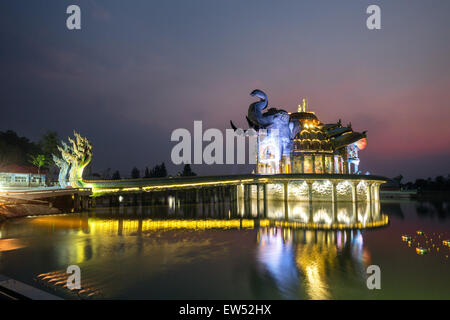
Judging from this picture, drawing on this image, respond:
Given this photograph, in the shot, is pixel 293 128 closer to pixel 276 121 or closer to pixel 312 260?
pixel 276 121

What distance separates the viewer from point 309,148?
40.4 meters

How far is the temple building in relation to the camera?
133 ft

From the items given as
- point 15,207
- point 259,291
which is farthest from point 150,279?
point 15,207

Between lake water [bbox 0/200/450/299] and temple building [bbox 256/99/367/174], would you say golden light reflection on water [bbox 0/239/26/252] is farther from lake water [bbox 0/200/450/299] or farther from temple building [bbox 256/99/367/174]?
temple building [bbox 256/99/367/174]

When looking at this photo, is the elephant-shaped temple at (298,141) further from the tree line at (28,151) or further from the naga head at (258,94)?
the tree line at (28,151)

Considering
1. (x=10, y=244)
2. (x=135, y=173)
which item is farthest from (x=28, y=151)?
(x=10, y=244)

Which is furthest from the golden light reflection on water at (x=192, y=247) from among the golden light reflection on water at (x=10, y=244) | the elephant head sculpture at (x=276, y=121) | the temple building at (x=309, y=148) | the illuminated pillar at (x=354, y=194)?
the elephant head sculpture at (x=276, y=121)

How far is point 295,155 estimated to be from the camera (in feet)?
133

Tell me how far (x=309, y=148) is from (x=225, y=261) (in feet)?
107

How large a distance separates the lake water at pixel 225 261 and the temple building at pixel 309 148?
22.8 meters

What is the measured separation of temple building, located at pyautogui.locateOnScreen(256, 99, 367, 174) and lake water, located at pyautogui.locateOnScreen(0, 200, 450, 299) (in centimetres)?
2276

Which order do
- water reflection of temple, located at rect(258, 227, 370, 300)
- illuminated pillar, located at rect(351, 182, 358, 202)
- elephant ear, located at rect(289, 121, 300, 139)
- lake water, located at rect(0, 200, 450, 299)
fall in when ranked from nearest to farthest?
lake water, located at rect(0, 200, 450, 299), water reflection of temple, located at rect(258, 227, 370, 300), illuminated pillar, located at rect(351, 182, 358, 202), elephant ear, located at rect(289, 121, 300, 139)

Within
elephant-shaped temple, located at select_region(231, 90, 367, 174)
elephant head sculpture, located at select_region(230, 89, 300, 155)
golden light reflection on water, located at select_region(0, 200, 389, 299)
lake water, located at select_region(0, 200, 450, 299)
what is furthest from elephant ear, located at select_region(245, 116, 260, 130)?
lake water, located at select_region(0, 200, 450, 299)
